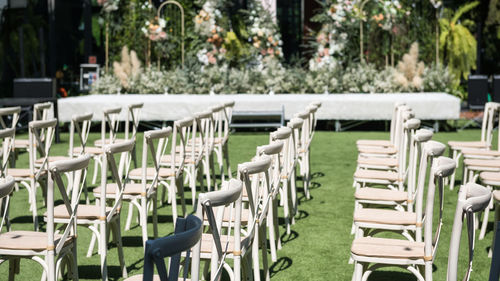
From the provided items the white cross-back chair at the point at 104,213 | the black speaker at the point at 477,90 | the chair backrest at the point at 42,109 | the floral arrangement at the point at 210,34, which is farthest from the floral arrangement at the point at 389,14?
the white cross-back chair at the point at 104,213

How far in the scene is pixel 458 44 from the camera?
2281cm

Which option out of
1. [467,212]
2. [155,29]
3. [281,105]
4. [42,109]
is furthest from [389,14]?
[467,212]

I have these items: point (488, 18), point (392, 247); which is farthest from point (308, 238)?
point (488, 18)

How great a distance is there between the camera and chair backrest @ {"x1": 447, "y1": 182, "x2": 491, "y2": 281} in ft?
8.23

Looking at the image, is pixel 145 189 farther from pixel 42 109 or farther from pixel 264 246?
pixel 42 109

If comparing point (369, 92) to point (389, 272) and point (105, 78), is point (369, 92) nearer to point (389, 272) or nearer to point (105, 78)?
point (105, 78)

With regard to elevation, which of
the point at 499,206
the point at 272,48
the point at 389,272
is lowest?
the point at 389,272

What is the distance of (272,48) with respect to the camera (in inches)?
567

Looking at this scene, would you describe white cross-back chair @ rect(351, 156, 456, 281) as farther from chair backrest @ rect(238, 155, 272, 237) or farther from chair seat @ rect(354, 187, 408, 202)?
chair seat @ rect(354, 187, 408, 202)

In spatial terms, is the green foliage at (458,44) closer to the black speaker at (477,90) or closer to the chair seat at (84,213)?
the black speaker at (477,90)

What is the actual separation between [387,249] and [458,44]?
20469 millimetres

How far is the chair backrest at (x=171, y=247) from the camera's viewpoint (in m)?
1.88

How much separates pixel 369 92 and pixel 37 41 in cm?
1036

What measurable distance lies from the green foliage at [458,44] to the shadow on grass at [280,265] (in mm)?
18766
